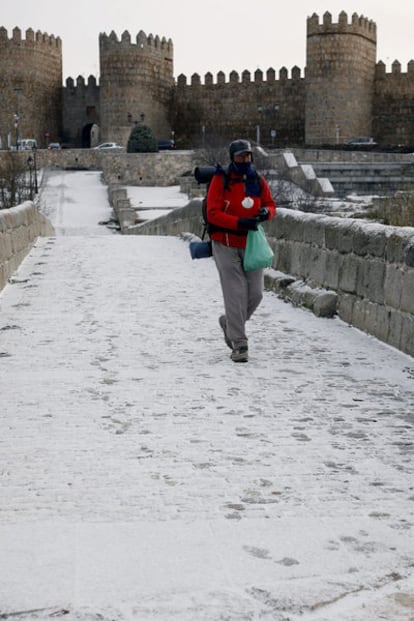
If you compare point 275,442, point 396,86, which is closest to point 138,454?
point 275,442

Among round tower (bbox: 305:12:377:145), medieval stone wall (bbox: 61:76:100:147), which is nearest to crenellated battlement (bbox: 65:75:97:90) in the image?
medieval stone wall (bbox: 61:76:100:147)

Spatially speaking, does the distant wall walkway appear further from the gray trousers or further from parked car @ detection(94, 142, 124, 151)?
parked car @ detection(94, 142, 124, 151)

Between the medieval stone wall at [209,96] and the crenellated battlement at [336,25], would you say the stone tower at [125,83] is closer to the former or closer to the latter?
the medieval stone wall at [209,96]

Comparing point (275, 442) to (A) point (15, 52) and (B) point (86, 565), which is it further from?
(A) point (15, 52)

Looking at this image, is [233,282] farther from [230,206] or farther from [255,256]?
[230,206]

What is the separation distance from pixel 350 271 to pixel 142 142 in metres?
37.7

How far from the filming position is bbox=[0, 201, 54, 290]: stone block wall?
9.33 meters

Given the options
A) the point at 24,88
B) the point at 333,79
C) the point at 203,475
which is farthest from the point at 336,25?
the point at 203,475

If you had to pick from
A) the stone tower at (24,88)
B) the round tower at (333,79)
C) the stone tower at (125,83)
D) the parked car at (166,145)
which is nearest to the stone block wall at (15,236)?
the round tower at (333,79)

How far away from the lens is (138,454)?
12.1 ft

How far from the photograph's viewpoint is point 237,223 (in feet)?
18.2

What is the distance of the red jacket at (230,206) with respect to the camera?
5.59 m

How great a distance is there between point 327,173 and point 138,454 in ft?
97.4

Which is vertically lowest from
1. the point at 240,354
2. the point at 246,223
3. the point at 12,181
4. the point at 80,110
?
the point at 240,354
